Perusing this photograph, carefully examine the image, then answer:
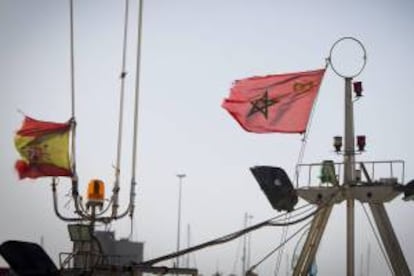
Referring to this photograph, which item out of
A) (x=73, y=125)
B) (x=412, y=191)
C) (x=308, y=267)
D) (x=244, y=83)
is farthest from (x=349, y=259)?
(x=73, y=125)

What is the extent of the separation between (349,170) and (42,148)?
961 cm

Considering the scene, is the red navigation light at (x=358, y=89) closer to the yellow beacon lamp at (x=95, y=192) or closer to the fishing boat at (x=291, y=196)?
the fishing boat at (x=291, y=196)

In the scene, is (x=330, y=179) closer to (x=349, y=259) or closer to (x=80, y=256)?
(x=349, y=259)

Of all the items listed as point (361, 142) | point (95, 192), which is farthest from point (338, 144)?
point (95, 192)

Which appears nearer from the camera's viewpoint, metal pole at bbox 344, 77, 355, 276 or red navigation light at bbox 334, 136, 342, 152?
metal pole at bbox 344, 77, 355, 276

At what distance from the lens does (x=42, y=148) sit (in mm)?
21047

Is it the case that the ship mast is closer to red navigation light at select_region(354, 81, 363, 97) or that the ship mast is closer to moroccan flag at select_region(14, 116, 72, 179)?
red navigation light at select_region(354, 81, 363, 97)

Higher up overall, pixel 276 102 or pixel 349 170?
pixel 276 102

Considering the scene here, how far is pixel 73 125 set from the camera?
21312 millimetres

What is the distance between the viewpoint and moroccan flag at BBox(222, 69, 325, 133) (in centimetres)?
1984

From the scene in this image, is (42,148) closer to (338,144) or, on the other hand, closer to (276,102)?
(276,102)

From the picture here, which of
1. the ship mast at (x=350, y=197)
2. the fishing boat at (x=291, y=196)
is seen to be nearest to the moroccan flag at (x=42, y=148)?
the fishing boat at (x=291, y=196)

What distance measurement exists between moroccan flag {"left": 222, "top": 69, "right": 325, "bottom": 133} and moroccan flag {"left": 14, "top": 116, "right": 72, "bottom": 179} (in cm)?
Result: 533

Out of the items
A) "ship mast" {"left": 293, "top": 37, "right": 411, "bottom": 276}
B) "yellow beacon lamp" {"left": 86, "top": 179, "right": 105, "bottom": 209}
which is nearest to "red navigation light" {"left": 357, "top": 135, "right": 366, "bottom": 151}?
"ship mast" {"left": 293, "top": 37, "right": 411, "bottom": 276}
